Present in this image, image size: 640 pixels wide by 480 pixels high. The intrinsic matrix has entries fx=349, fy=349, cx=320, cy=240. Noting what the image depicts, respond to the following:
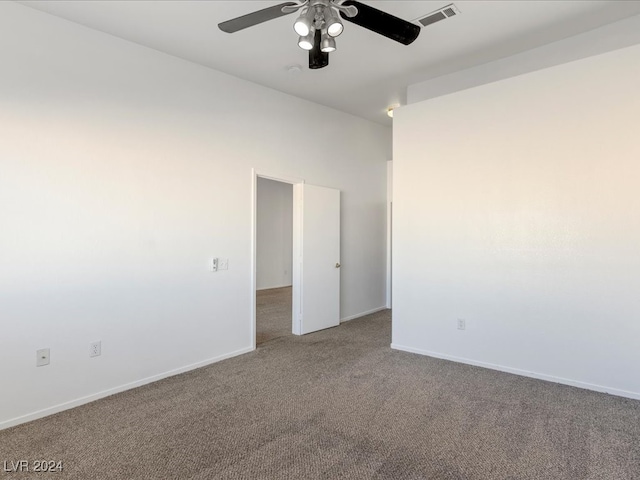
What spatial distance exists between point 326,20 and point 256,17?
1.35 ft

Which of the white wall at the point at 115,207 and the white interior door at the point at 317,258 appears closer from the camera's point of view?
the white wall at the point at 115,207

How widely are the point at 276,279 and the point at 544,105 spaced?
6766 millimetres

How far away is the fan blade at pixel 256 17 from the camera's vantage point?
198 cm

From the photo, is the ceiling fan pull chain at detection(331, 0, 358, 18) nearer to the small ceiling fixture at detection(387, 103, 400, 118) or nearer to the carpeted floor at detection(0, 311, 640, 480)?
the carpeted floor at detection(0, 311, 640, 480)

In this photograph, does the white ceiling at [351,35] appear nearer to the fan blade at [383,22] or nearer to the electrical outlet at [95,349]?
the fan blade at [383,22]

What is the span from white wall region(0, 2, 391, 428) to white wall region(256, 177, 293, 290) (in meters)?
4.17

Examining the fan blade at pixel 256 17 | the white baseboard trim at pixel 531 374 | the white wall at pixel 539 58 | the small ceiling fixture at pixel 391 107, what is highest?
the small ceiling fixture at pixel 391 107

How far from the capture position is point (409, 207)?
4.05 metres

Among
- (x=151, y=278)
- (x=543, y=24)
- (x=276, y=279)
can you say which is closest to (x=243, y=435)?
(x=151, y=278)

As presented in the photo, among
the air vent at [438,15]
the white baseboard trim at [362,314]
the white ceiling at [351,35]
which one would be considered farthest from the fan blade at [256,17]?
the white baseboard trim at [362,314]

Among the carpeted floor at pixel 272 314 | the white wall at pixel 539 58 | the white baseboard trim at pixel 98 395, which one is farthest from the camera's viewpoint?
the carpeted floor at pixel 272 314

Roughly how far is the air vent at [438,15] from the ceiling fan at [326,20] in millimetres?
886

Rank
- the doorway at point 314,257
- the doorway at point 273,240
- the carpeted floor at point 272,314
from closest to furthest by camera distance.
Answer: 1. the doorway at point 314,257
2. the carpeted floor at point 272,314
3. the doorway at point 273,240

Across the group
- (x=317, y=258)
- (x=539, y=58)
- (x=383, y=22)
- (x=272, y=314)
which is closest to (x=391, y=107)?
(x=539, y=58)
